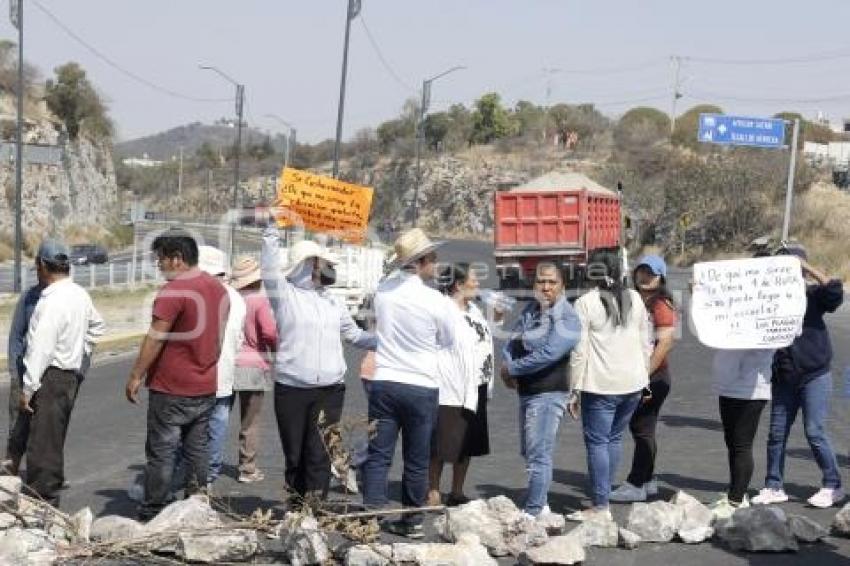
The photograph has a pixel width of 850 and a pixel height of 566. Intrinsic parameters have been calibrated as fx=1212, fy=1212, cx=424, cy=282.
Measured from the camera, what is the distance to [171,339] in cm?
701

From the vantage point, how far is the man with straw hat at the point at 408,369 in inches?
276

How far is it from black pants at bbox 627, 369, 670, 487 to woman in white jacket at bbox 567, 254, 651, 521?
0.87 metres

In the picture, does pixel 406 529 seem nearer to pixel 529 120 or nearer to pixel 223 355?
pixel 223 355

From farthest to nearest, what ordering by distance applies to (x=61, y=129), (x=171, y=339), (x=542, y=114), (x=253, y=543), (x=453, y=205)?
1. (x=542, y=114)
2. (x=453, y=205)
3. (x=61, y=129)
4. (x=171, y=339)
5. (x=253, y=543)

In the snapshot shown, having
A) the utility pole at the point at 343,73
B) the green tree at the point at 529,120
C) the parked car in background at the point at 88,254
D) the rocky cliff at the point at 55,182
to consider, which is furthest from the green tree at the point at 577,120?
the utility pole at the point at 343,73

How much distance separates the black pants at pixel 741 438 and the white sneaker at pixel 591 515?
95 cm

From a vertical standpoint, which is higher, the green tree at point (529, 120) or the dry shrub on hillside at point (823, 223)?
the green tree at point (529, 120)

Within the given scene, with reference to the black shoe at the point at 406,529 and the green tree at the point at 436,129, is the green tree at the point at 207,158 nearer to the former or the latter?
the green tree at the point at 436,129

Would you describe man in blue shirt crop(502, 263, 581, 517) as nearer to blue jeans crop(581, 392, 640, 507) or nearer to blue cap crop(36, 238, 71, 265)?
blue jeans crop(581, 392, 640, 507)

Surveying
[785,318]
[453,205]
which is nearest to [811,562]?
[785,318]

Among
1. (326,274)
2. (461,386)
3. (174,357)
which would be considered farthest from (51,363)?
(461,386)

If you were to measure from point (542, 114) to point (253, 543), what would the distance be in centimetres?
11807

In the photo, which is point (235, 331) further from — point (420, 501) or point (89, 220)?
point (89, 220)

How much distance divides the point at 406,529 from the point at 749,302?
9.07 feet
